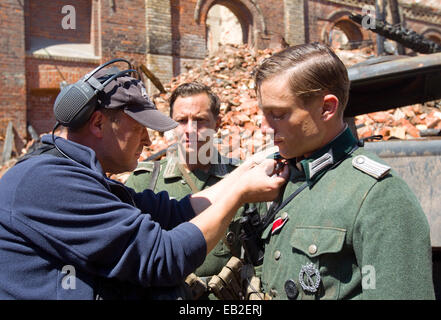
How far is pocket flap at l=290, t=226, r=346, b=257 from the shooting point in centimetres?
140

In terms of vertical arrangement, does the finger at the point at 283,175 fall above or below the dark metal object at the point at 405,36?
below

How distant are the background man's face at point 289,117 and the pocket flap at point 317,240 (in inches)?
13.7

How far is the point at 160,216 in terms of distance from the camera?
209cm

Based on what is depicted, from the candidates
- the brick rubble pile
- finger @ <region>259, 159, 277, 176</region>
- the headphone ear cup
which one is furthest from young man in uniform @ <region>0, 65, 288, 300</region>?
the brick rubble pile

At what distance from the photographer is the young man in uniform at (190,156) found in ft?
9.71

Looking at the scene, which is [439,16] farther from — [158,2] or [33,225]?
[33,225]

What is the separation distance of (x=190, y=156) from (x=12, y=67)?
33.5 ft

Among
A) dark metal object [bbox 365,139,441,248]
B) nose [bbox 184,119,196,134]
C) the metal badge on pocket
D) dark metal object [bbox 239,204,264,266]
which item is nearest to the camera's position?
the metal badge on pocket

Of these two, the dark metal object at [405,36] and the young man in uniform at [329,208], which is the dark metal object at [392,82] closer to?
the young man in uniform at [329,208]

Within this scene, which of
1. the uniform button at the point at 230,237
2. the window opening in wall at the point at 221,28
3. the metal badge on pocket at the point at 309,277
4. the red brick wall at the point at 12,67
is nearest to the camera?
the metal badge on pocket at the point at 309,277

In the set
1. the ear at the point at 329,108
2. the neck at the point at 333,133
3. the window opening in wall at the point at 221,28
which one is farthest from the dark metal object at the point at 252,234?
the window opening in wall at the point at 221,28

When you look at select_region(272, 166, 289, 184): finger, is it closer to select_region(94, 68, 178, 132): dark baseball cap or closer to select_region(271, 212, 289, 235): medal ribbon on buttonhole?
select_region(271, 212, 289, 235): medal ribbon on buttonhole

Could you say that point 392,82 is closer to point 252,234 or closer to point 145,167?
point 252,234

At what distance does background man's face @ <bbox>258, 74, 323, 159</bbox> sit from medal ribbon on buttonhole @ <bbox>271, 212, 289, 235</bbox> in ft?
0.94
